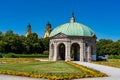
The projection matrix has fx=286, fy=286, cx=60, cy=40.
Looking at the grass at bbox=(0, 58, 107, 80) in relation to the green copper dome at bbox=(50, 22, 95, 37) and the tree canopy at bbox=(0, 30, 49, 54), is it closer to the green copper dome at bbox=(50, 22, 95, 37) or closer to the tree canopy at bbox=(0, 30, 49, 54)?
the green copper dome at bbox=(50, 22, 95, 37)

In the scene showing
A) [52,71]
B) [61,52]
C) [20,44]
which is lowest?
[52,71]

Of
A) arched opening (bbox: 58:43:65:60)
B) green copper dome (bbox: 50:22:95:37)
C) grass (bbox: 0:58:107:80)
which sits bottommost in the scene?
grass (bbox: 0:58:107:80)

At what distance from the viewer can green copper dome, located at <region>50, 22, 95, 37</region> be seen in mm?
60281

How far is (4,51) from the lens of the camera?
96.1m

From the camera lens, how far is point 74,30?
60781 mm

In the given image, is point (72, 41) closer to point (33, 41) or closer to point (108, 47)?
point (33, 41)

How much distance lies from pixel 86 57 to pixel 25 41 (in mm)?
46141

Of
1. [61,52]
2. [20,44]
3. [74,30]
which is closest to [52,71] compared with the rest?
[74,30]

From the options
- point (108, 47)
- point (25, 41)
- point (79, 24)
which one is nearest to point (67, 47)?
point (79, 24)

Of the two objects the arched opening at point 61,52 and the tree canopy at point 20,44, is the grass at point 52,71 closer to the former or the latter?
the arched opening at point 61,52

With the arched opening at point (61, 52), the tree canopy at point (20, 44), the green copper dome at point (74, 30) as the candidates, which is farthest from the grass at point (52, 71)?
the tree canopy at point (20, 44)

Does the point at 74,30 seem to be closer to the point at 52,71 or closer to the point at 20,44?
the point at 52,71

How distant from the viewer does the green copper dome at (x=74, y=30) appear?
2373 inches

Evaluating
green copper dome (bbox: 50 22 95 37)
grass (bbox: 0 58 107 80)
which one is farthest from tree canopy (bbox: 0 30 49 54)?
grass (bbox: 0 58 107 80)
